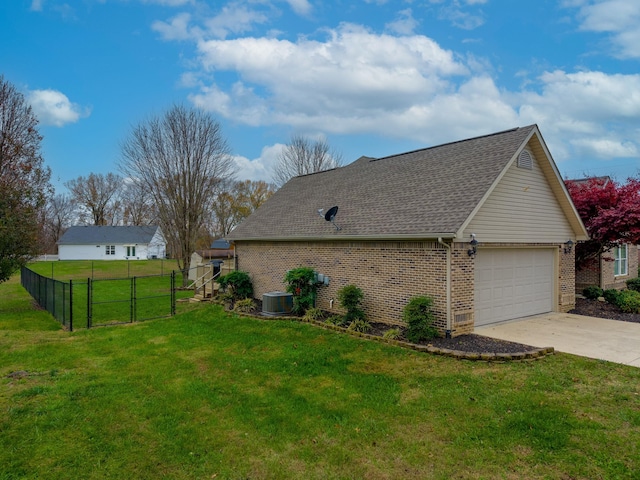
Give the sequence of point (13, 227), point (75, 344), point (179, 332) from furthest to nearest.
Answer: point (13, 227) < point (179, 332) < point (75, 344)

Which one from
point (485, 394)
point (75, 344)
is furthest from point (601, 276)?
point (75, 344)

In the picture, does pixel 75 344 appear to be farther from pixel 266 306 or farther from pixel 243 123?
pixel 243 123

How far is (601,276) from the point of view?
15.6 meters

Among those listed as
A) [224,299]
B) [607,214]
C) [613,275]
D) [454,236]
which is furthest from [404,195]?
[613,275]

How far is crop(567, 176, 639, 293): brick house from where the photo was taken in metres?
15.6

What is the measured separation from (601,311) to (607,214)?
315cm

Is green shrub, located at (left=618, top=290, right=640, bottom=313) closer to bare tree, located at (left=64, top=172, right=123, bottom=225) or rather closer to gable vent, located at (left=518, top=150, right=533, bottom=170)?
gable vent, located at (left=518, top=150, right=533, bottom=170)

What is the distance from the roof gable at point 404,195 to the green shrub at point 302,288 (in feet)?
4.09

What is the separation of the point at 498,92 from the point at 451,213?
11.9 m

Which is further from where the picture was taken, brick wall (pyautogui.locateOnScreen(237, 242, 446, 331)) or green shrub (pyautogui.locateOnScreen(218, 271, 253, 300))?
green shrub (pyautogui.locateOnScreen(218, 271, 253, 300))

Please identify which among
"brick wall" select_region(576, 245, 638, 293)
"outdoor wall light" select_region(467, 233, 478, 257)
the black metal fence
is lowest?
the black metal fence

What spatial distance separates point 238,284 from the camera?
14852 millimetres

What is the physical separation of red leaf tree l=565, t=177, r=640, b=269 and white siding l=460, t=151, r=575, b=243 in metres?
1.43

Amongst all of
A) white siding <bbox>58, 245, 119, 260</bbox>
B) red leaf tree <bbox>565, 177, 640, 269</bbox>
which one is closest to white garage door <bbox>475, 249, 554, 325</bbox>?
red leaf tree <bbox>565, 177, 640, 269</bbox>
